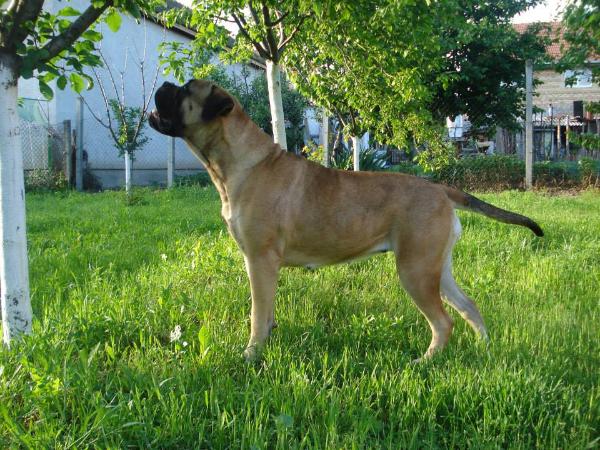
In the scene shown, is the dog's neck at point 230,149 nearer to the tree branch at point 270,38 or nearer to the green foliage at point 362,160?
the tree branch at point 270,38

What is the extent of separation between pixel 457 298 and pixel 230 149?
6.49 feet

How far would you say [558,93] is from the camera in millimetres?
34344

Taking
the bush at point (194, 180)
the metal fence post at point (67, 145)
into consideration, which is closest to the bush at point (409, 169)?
the bush at point (194, 180)

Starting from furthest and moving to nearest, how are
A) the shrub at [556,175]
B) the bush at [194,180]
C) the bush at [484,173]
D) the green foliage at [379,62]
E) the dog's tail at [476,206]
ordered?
the bush at [194,180]
the bush at [484,173]
the shrub at [556,175]
the green foliage at [379,62]
the dog's tail at [476,206]

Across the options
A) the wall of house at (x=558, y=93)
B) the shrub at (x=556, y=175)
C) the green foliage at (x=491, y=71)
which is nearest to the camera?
the shrub at (x=556, y=175)

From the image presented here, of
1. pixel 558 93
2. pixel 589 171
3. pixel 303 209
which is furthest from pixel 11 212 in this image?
pixel 558 93

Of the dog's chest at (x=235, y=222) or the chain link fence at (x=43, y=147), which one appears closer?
the dog's chest at (x=235, y=222)

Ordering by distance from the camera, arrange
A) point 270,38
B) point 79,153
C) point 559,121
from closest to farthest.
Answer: point 270,38
point 79,153
point 559,121

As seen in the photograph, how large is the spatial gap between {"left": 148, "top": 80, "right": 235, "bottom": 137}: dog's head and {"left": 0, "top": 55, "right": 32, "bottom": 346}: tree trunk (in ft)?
3.02

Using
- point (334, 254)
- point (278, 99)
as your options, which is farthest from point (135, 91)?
point (334, 254)

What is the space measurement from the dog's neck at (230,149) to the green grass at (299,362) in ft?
3.18

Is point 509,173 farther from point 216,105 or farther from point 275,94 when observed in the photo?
point 216,105

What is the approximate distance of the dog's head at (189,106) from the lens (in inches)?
143

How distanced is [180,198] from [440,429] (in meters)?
10.5
